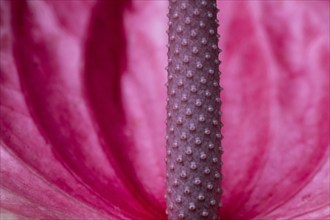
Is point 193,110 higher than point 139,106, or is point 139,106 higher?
point 139,106

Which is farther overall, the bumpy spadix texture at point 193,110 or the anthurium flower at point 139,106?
the anthurium flower at point 139,106

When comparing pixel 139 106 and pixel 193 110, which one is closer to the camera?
pixel 193 110

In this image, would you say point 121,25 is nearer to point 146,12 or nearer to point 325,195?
point 146,12

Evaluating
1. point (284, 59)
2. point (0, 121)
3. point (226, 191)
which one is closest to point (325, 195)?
point (226, 191)

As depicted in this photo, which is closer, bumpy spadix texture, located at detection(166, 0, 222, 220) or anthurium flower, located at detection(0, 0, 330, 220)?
bumpy spadix texture, located at detection(166, 0, 222, 220)
